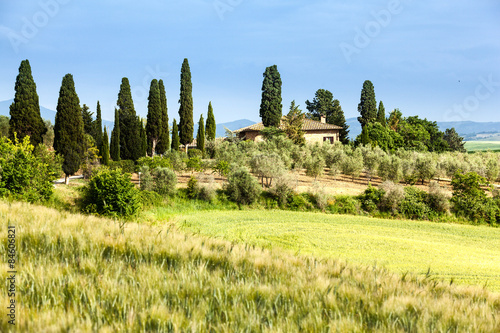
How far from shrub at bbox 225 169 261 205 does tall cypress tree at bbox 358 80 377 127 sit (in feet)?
156

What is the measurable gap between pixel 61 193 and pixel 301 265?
19404mm

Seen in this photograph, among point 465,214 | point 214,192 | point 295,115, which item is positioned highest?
point 295,115

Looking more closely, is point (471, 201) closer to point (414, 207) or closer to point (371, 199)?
point (414, 207)

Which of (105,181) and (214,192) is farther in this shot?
(214,192)

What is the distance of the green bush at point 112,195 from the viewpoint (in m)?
15.0

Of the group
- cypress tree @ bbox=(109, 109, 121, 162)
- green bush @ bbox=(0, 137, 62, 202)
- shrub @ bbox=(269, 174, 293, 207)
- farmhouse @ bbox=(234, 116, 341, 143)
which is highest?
farmhouse @ bbox=(234, 116, 341, 143)

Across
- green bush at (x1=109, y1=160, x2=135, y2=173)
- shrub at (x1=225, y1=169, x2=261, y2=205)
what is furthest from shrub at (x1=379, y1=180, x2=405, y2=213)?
green bush at (x1=109, y1=160, x2=135, y2=173)

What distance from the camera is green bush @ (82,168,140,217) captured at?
590 inches

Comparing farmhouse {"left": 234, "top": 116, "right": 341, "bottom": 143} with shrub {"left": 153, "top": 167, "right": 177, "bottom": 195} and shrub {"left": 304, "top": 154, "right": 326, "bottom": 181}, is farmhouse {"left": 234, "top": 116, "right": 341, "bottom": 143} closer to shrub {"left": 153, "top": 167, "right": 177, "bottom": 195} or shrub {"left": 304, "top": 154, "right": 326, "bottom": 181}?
shrub {"left": 304, "top": 154, "right": 326, "bottom": 181}

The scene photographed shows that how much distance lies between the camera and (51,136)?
45.8 metres

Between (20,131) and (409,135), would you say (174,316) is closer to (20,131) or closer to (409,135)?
(20,131)

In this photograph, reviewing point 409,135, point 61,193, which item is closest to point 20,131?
point 61,193

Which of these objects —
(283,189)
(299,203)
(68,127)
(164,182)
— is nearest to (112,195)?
(164,182)

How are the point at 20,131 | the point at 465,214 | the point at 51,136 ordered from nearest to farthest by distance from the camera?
the point at 465,214
the point at 20,131
the point at 51,136
